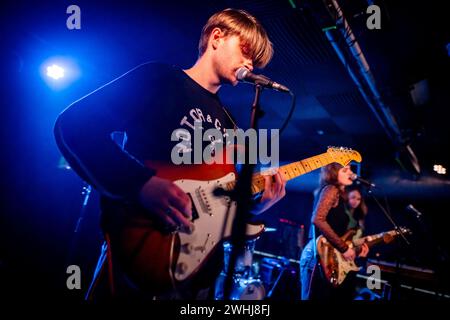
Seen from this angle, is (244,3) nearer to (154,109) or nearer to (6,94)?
(154,109)

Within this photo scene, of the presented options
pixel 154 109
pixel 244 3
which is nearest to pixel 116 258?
pixel 154 109

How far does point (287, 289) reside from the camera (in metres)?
6.17

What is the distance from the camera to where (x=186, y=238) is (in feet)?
4.71

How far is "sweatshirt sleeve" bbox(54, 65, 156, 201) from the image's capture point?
4.26 feet

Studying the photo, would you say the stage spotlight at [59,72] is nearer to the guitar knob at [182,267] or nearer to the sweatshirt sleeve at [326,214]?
the sweatshirt sleeve at [326,214]

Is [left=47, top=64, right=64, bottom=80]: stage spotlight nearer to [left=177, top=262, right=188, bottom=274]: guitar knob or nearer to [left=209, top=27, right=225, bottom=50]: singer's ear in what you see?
[left=209, top=27, right=225, bottom=50]: singer's ear

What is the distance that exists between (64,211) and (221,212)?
250 inches

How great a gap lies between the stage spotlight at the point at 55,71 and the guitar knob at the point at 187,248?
601 cm

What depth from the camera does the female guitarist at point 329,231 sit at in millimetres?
4219

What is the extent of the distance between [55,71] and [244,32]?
5.35m

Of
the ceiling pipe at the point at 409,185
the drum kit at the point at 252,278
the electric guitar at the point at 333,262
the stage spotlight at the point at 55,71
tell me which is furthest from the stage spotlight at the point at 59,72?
the ceiling pipe at the point at 409,185

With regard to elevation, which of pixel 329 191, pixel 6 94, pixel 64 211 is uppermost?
pixel 6 94

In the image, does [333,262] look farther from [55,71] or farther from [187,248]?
[55,71]
